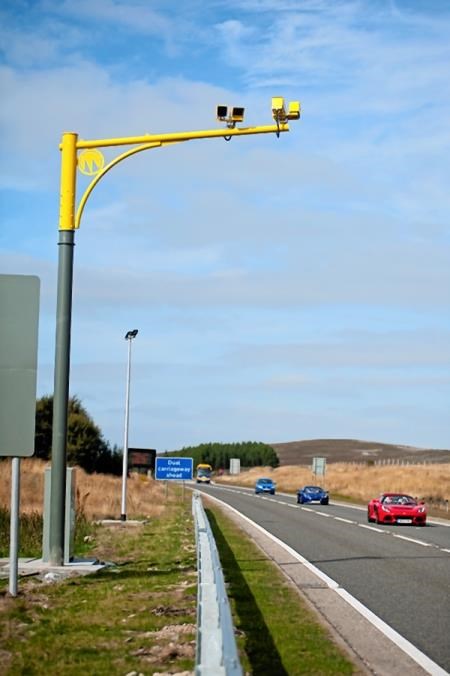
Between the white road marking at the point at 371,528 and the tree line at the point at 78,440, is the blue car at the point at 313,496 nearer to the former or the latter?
the tree line at the point at 78,440

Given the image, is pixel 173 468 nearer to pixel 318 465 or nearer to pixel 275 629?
pixel 275 629

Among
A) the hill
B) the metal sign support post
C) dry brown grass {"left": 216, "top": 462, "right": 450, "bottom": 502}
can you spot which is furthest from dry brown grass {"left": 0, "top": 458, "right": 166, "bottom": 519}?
the hill

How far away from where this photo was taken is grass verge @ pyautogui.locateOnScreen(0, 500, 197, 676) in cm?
841

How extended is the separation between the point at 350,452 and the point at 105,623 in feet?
527

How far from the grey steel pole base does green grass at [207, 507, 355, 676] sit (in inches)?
103

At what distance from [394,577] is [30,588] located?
6.17m

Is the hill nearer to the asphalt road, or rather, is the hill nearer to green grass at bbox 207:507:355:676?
the asphalt road

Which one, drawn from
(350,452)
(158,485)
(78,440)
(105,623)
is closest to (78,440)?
(78,440)

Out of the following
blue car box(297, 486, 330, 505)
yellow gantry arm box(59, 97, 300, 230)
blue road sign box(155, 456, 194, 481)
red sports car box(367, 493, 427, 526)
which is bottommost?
blue car box(297, 486, 330, 505)

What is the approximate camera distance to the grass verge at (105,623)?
8414mm

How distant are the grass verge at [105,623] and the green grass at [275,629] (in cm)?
56

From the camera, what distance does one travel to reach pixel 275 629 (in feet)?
34.5

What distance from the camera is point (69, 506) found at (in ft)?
48.8

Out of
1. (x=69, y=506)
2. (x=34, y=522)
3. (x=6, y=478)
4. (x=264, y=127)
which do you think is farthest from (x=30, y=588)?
(x=6, y=478)
